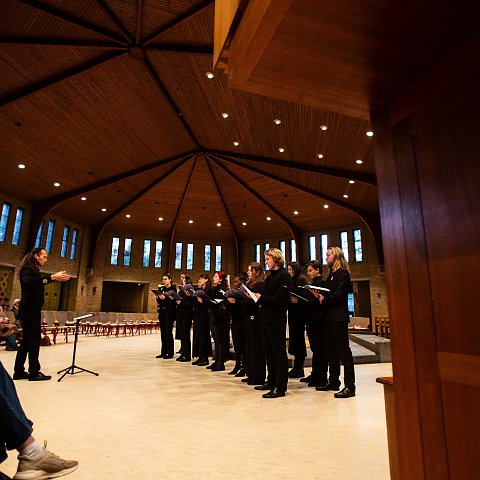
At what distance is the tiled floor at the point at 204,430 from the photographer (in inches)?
76.5

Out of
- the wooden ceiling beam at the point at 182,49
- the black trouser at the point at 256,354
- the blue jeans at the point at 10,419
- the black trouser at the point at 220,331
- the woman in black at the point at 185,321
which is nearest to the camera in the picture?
the blue jeans at the point at 10,419

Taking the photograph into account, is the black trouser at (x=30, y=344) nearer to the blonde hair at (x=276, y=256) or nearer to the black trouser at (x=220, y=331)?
the black trouser at (x=220, y=331)

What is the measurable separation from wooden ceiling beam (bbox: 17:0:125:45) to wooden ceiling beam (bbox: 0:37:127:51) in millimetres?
206

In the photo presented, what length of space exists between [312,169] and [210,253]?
1181 centimetres

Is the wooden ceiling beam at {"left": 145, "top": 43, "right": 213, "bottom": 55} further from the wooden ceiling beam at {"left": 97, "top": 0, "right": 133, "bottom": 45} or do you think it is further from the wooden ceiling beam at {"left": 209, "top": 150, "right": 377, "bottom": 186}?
the wooden ceiling beam at {"left": 209, "top": 150, "right": 377, "bottom": 186}

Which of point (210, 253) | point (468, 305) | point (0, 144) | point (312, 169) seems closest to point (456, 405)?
point (468, 305)

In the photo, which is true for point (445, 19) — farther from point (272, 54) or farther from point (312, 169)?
point (312, 169)

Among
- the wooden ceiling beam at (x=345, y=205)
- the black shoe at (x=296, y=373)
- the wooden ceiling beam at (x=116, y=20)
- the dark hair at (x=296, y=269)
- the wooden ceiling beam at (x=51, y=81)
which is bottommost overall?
the black shoe at (x=296, y=373)

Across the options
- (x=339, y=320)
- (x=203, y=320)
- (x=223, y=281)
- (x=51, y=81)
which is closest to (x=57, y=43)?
(x=51, y=81)

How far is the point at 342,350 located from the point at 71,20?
8220 mm

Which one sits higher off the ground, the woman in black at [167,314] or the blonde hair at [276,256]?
the blonde hair at [276,256]

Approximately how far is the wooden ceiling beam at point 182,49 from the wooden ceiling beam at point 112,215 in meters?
6.55

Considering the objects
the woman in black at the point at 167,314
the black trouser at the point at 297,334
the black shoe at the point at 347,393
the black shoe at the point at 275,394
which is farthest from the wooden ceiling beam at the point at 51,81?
the black shoe at the point at 347,393

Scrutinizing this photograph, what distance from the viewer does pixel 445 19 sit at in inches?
43.8
